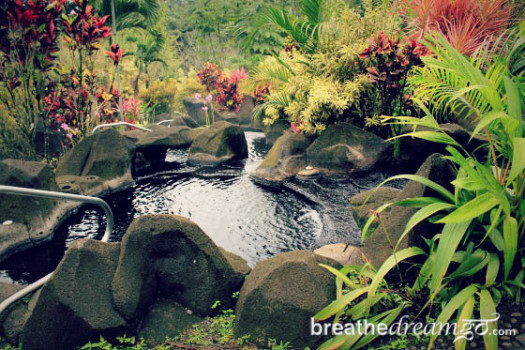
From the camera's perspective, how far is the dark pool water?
449cm

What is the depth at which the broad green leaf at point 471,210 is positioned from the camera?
5.71 ft

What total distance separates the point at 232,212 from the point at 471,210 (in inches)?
168

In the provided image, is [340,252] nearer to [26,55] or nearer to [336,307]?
[336,307]

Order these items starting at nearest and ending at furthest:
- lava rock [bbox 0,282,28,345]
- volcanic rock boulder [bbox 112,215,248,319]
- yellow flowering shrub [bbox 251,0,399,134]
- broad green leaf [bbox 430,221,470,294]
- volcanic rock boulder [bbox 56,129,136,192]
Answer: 1. broad green leaf [bbox 430,221,470,294]
2. lava rock [bbox 0,282,28,345]
3. volcanic rock boulder [bbox 112,215,248,319]
4. volcanic rock boulder [bbox 56,129,136,192]
5. yellow flowering shrub [bbox 251,0,399,134]

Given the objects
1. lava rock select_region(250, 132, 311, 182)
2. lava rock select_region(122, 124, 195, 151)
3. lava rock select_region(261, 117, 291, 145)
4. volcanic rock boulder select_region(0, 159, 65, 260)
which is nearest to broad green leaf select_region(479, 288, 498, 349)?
volcanic rock boulder select_region(0, 159, 65, 260)

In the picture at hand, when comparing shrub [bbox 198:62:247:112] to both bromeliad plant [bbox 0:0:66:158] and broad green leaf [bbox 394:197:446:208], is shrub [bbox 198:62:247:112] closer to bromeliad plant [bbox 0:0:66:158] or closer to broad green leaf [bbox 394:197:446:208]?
bromeliad plant [bbox 0:0:66:158]

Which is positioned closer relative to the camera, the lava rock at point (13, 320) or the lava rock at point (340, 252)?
the lava rock at point (13, 320)

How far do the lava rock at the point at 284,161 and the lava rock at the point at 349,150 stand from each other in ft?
1.40

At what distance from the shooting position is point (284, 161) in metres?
7.55

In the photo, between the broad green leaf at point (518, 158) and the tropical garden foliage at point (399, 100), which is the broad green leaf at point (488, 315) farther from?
the broad green leaf at point (518, 158)

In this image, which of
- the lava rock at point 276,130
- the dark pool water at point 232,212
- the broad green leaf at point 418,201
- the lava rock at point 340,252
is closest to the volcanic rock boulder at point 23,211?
the dark pool water at point 232,212

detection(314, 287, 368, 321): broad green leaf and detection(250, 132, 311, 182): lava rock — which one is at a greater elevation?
detection(314, 287, 368, 321): broad green leaf

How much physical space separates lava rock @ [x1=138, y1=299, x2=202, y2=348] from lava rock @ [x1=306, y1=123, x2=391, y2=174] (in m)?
5.05

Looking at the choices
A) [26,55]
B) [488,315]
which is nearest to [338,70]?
[26,55]
